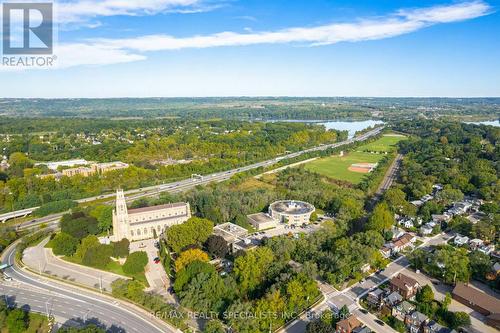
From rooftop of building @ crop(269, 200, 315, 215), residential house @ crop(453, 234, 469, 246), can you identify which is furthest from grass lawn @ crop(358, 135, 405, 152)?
residential house @ crop(453, 234, 469, 246)

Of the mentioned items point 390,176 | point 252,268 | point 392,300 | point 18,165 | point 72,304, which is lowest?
point 72,304

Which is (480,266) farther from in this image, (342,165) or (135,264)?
(342,165)

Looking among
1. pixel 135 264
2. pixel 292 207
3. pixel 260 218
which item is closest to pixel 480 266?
pixel 292 207

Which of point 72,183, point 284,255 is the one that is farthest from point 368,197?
point 72,183

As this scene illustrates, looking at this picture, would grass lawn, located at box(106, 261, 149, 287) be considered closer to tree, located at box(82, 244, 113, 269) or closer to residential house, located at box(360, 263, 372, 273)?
tree, located at box(82, 244, 113, 269)

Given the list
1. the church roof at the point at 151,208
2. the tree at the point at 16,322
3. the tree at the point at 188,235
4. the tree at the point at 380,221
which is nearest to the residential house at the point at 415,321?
the tree at the point at 380,221

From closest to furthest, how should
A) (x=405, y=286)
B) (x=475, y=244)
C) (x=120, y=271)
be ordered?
(x=405, y=286), (x=120, y=271), (x=475, y=244)
